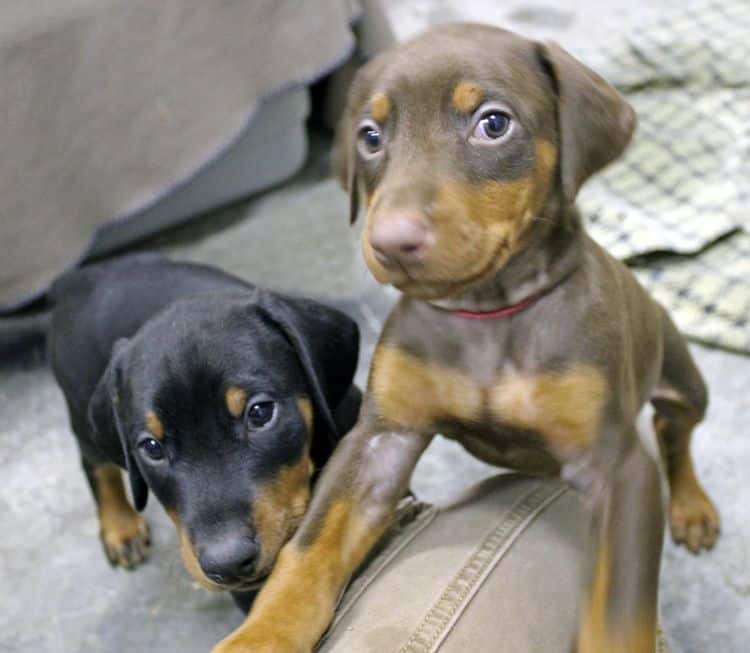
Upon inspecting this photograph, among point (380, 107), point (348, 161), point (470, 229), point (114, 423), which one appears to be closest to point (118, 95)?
point (114, 423)

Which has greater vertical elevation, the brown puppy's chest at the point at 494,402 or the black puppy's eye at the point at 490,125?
the black puppy's eye at the point at 490,125

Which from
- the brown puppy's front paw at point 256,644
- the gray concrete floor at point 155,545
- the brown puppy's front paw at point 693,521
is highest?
the brown puppy's front paw at point 256,644

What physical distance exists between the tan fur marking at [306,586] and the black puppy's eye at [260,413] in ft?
1.05

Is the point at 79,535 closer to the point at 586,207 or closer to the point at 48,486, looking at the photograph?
the point at 48,486

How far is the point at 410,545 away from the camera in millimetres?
2512

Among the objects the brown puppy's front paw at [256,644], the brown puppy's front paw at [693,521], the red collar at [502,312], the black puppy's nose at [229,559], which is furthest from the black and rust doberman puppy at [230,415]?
the brown puppy's front paw at [693,521]

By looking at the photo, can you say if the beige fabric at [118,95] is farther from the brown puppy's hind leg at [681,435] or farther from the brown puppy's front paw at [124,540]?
the brown puppy's hind leg at [681,435]

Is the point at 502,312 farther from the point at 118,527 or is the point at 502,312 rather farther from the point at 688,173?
the point at 688,173

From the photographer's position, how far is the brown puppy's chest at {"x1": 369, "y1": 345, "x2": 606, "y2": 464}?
97.2 inches

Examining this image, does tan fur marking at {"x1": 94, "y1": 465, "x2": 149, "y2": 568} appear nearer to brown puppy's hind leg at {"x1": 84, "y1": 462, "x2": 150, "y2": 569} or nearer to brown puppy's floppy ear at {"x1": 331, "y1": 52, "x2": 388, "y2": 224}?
brown puppy's hind leg at {"x1": 84, "y1": 462, "x2": 150, "y2": 569}

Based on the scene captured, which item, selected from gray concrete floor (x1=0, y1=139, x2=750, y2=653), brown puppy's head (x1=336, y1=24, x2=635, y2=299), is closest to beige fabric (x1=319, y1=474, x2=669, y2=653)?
brown puppy's head (x1=336, y1=24, x2=635, y2=299)

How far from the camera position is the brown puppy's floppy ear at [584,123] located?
2408 mm

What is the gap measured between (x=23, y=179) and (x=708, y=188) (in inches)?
117

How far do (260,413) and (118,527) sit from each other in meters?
1.25
